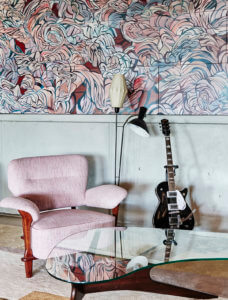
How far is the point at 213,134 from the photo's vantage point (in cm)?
386

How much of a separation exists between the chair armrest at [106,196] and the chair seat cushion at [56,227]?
0.21 meters

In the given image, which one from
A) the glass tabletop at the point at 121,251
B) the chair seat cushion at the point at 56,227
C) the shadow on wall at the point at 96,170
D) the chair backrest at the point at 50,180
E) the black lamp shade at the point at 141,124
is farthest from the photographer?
the shadow on wall at the point at 96,170

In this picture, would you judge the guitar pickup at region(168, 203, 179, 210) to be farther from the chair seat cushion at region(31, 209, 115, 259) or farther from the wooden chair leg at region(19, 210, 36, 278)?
the wooden chair leg at region(19, 210, 36, 278)

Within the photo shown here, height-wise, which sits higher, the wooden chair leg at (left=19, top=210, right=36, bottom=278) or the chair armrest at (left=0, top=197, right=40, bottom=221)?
the chair armrest at (left=0, top=197, right=40, bottom=221)

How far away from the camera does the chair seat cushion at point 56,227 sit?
9.41 feet

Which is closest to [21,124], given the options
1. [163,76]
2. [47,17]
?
[47,17]

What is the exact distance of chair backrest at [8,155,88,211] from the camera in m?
3.32

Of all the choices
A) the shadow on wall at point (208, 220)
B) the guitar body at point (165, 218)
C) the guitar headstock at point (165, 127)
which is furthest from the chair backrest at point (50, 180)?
the shadow on wall at point (208, 220)

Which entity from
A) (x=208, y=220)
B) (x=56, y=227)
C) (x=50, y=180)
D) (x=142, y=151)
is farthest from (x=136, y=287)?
(x=142, y=151)

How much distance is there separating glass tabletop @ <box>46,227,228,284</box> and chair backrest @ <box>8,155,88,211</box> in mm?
753

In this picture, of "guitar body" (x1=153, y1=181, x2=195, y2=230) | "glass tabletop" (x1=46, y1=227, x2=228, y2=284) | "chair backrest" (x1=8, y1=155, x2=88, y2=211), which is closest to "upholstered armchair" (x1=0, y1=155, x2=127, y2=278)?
"chair backrest" (x1=8, y1=155, x2=88, y2=211)

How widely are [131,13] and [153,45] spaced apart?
0.40 meters

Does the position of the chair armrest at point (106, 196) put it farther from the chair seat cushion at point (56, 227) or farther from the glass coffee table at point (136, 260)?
the glass coffee table at point (136, 260)

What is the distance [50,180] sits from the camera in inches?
136
